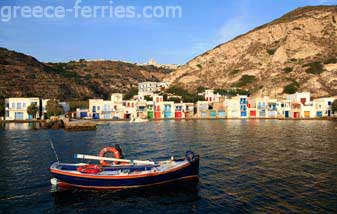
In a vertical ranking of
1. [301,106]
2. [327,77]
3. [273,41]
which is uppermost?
[273,41]

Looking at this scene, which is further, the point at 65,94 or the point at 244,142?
the point at 65,94

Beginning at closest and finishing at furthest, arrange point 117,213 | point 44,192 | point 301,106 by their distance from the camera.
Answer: point 117,213 < point 44,192 < point 301,106

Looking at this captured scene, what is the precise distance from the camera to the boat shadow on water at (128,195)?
21.3m

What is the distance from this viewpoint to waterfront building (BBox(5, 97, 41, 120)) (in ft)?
347

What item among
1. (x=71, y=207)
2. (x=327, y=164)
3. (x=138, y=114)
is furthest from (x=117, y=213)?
(x=138, y=114)

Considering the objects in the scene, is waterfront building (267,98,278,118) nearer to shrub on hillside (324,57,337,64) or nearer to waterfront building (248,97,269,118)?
waterfront building (248,97,269,118)

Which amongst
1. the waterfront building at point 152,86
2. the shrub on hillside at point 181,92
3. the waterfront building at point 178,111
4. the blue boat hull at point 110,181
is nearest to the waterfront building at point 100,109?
the waterfront building at point 178,111

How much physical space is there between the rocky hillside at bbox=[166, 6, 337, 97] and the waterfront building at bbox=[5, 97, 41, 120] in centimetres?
9043

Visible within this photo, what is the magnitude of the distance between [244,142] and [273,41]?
5842 inches

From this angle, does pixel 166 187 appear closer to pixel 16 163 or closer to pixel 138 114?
pixel 16 163

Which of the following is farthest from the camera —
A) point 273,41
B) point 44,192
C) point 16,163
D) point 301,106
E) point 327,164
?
point 273,41

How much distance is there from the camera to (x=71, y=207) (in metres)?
20.8

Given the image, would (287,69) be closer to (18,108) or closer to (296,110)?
(296,110)

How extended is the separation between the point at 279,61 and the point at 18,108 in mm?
123358
